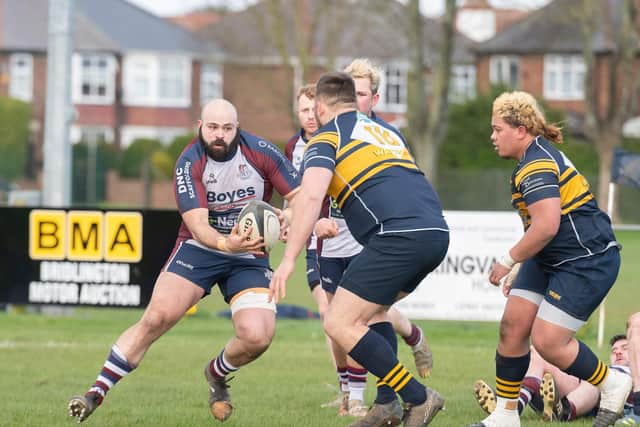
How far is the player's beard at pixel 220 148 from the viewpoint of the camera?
25.0 feet

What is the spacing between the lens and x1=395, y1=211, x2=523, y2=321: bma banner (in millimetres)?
13062

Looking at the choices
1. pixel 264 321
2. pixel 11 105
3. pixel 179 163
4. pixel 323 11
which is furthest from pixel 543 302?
pixel 11 105

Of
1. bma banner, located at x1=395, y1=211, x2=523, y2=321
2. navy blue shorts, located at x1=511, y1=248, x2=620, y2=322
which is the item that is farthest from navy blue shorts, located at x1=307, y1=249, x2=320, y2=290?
bma banner, located at x1=395, y1=211, x2=523, y2=321

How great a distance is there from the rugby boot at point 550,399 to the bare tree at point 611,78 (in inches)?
1134

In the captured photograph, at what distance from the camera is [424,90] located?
36.9 m

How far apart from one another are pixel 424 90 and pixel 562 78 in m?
23.4

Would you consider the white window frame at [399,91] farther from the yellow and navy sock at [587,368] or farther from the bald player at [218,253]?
the yellow and navy sock at [587,368]

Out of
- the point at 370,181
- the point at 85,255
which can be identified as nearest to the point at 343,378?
the point at 370,181

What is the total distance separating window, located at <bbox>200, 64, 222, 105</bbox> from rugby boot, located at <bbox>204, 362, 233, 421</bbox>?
54.8 m

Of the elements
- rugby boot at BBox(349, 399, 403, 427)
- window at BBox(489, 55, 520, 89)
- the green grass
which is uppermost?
window at BBox(489, 55, 520, 89)

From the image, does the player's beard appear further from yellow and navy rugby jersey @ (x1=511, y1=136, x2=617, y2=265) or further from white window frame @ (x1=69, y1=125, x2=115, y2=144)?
white window frame @ (x1=69, y1=125, x2=115, y2=144)

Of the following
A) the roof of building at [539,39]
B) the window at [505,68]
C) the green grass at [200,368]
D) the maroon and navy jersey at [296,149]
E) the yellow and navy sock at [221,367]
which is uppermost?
the roof of building at [539,39]

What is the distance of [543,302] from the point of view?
6934 millimetres

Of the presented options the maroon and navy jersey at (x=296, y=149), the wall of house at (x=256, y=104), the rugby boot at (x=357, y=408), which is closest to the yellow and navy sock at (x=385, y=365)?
the rugby boot at (x=357, y=408)
